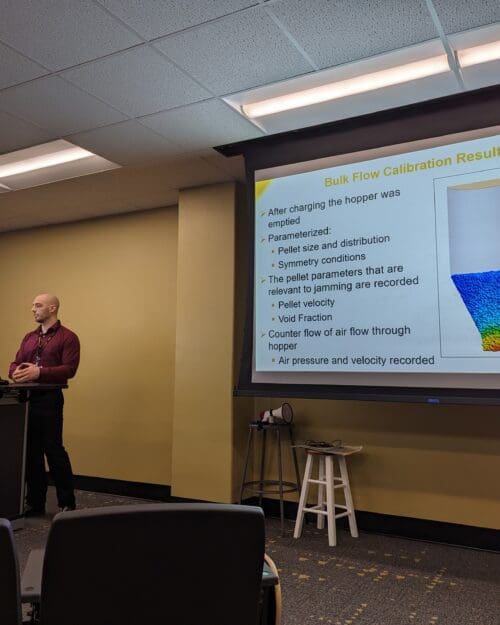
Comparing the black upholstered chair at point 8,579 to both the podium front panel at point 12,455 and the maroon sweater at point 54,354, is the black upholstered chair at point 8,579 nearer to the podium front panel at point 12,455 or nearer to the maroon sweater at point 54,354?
the podium front panel at point 12,455

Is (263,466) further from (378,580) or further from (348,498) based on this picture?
(378,580)

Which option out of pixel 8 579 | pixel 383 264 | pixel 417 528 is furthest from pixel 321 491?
pixel 8 579

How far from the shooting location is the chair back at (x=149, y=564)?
0.82 meters

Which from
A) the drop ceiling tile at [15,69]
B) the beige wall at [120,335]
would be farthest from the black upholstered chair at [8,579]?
the beige wall at [120,335]

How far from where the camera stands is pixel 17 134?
10.5ft

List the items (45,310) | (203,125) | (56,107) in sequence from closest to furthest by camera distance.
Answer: (56,107)
(203,125)
(45,310)

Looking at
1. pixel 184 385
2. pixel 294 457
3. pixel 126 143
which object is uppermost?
pixel 126 143

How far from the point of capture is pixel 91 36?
2.22 meters

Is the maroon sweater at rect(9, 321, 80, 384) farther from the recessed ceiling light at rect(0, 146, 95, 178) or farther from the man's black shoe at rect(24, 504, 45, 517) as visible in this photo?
the recessed ceiling light at rect(0, 146, 95, 178)

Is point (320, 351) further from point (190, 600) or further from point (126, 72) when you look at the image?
point (190, 600)

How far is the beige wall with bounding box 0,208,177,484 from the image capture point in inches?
173

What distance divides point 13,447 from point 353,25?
3.03 meters

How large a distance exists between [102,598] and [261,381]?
2241 millimetres

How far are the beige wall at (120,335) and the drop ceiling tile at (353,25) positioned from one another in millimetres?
2432
